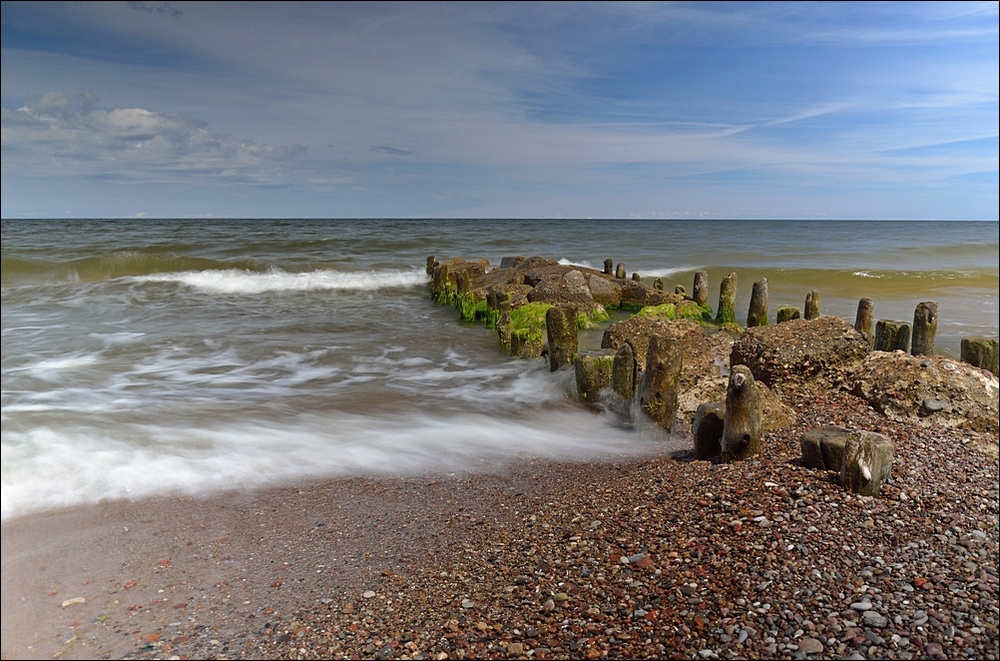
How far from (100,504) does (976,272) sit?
96.3ft

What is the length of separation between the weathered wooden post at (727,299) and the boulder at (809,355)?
241 inches

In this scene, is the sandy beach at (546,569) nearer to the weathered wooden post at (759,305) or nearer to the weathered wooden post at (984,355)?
the weathered wooden post at (984,355)

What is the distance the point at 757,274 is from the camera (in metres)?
25.0

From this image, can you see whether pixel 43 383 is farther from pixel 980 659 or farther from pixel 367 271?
pixel 367 271

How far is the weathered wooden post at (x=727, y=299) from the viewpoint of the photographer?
12.9 meters

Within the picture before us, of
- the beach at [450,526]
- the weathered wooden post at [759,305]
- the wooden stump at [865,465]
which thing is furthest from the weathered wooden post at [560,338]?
the weathered wooden post at [759,305]

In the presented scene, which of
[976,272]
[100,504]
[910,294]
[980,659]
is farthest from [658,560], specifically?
[976,272]

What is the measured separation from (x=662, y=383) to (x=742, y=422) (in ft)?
4.01

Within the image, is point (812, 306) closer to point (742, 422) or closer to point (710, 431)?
point (710, 431)

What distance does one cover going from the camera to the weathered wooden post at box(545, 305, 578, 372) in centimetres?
873

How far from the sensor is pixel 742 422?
15.9 ft

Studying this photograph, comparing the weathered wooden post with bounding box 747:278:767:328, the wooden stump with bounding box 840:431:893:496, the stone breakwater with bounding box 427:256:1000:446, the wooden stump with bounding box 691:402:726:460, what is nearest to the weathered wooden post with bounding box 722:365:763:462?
the stone breakwater with bounding box 427:256:1000:446

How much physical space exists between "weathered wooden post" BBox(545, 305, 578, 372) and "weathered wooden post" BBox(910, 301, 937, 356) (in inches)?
176

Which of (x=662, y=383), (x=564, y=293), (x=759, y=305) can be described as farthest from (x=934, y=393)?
(x=564, y=293)
